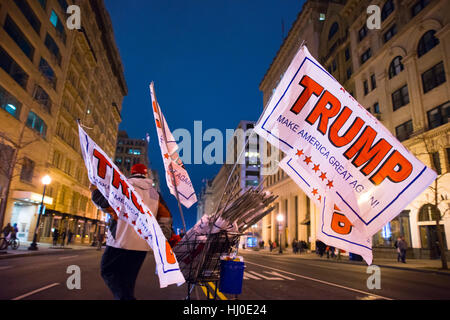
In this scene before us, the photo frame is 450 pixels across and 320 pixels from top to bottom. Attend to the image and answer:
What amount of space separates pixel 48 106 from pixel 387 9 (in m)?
36.3

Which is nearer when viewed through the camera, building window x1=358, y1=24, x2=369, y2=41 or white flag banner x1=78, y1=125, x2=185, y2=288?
white flag banner x1=78, y1=125, x2=185, y2=288

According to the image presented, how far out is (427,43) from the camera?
26.3m

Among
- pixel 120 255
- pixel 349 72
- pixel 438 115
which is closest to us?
pixel 120 255

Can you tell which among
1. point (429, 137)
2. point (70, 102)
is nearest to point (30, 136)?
point (70, 102)

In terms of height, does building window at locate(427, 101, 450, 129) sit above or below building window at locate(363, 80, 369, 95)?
below

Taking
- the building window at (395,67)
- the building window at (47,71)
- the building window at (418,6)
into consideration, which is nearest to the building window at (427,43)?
the building window at (395,67)

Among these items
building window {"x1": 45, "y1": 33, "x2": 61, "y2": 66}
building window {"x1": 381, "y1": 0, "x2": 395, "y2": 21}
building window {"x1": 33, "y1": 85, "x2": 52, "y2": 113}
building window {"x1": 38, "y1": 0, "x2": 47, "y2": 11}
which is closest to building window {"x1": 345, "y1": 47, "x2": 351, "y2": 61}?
building window {"x1": 381, "y1": 0, "x2": 395, "y2": 21}

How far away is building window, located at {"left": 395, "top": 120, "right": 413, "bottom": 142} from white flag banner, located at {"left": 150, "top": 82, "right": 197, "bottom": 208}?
27328 millimetres

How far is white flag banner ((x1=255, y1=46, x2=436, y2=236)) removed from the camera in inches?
125

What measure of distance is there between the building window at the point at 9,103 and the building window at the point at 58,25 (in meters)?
10.8

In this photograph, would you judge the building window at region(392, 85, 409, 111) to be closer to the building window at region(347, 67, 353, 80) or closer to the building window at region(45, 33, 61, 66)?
the building window at region(347, 67, 353, 80)

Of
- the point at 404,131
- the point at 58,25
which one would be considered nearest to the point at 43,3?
the point at 58,25

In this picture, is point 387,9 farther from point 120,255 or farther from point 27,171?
point 27,171
